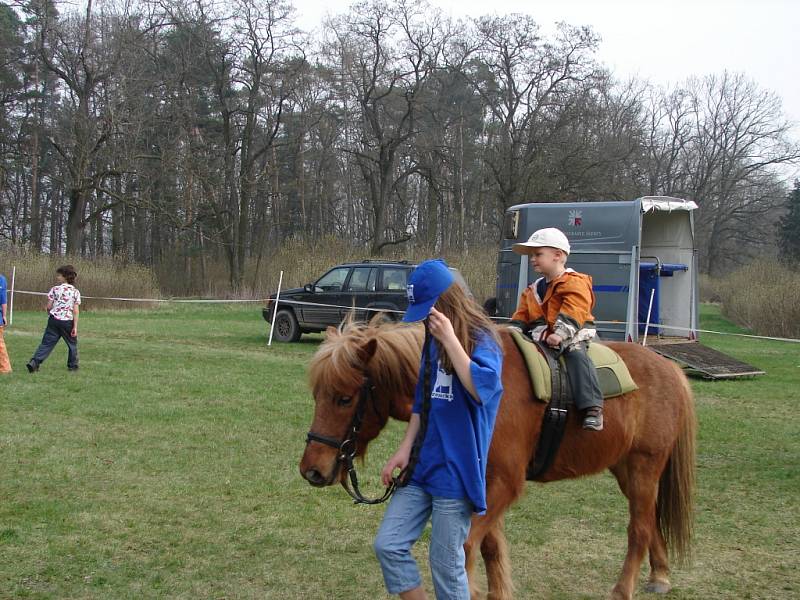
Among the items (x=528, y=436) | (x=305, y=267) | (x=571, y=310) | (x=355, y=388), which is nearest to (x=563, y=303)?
(x=571, y=310)

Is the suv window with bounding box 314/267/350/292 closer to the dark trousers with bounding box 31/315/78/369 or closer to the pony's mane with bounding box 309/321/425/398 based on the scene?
the dark trousers with bounding box 31/315/78/369

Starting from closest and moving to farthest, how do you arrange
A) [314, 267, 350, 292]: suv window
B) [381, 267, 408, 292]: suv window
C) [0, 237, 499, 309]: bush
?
[381, 267, 408, 292]: suv window
[314, 267, 350, 292]: suv window
[0, 237, 499, 309]: bush

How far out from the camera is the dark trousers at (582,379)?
375 centimetres

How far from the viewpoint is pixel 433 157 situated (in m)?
42.4

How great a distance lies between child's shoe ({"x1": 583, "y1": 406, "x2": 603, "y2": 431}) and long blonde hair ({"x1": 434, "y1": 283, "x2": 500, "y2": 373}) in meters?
1.02

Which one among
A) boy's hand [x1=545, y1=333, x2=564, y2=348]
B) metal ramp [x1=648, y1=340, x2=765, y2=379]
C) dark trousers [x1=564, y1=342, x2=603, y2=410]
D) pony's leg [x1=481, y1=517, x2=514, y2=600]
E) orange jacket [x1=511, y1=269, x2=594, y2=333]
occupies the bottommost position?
pony's leg [x1=481, y1=517, x2=514, y2=600]

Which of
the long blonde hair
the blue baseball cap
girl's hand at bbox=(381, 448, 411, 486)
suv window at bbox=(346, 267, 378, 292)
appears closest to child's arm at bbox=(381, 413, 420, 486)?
girl's hand at bbox=(381, 448, 411, 486)

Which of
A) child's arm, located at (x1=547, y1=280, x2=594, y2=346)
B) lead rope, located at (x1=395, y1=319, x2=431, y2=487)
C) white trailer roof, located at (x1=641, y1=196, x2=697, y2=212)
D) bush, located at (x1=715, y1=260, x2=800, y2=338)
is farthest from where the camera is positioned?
bush, located at (x1=715, y1=260, x2=800, y2=338)

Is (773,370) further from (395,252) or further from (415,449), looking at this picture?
(395,252)

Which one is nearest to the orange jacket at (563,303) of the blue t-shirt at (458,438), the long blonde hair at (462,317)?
the long blonde hair at (462,317)

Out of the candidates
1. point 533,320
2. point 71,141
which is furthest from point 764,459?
point 71,141

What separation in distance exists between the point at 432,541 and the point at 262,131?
1644 inches

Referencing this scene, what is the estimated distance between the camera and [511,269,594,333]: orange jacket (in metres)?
3.89

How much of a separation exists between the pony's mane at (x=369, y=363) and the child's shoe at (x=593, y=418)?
0.94 meters
